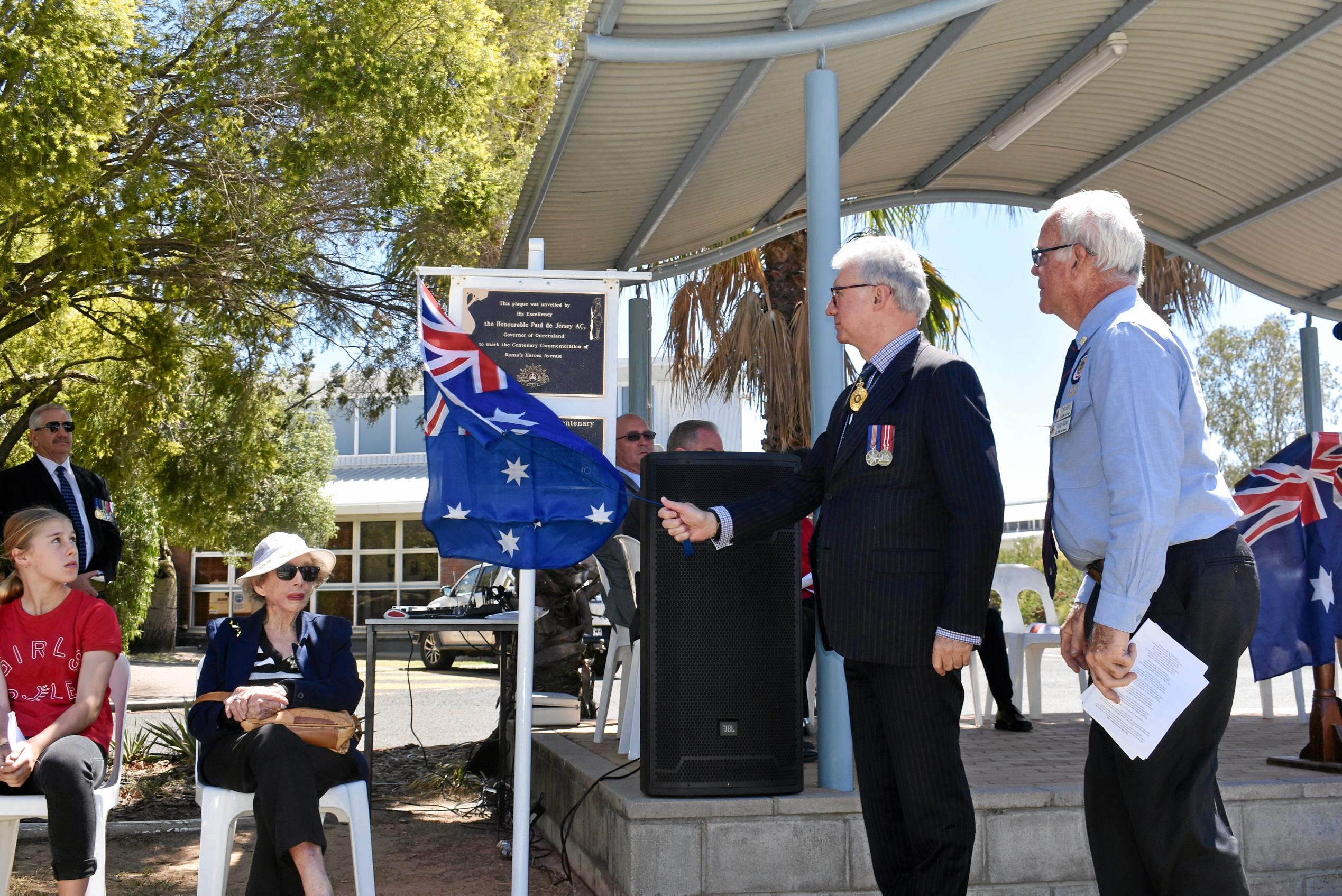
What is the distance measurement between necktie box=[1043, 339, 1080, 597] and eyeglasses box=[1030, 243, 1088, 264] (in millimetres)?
216

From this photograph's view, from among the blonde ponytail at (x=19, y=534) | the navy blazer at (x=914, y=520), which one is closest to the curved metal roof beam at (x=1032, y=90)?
the navy blazer at (x=914, y=520)

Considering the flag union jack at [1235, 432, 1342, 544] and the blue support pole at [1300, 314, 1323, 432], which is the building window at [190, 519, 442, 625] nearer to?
the blue support pole at [1300, 314, 1323, 432]

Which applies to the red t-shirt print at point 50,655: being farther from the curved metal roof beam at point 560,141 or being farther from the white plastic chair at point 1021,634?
the white plastic chair at point 1021,634

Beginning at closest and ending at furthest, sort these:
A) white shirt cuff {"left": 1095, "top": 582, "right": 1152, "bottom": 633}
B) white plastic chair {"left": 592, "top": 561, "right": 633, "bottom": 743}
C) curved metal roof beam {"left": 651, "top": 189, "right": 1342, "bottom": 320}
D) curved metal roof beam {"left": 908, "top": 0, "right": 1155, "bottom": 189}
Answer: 1. white shirt cuff {"left": 1095, "top": 582, "right": 1152, "bottom": 633}
2. curved metal roof beam {"left": 908, "top": 0, "right": 1155, "bottom": 189}
3. white plastic chair {"left": 592, "top": 561, "right": 633, "bottom": 743}
4. curved metal roof beam {"left": 651, "top": 189, "right": 1342, "bottom": 320}

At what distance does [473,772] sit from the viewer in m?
→ 7.37

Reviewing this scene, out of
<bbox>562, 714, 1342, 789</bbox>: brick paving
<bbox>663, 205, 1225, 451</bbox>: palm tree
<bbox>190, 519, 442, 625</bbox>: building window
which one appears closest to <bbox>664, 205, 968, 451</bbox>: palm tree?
<bbox>663, 205, 1225, 451</bbox>: palm tree

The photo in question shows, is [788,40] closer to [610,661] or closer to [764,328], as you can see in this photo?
[610,661]

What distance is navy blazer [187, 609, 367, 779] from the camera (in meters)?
4.12

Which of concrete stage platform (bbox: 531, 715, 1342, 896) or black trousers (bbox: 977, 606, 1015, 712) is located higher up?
black trousers (bbox: 977, 606, 1015, 712)

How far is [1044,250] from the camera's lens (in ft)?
9.34

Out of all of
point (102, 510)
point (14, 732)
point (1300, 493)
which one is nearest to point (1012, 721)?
point (1300, 493)

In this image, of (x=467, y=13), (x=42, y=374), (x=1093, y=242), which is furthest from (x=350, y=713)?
(x=42, y=374)

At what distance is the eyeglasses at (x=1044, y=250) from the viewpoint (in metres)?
2.80

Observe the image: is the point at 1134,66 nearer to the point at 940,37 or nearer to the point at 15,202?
the point at 940,37
